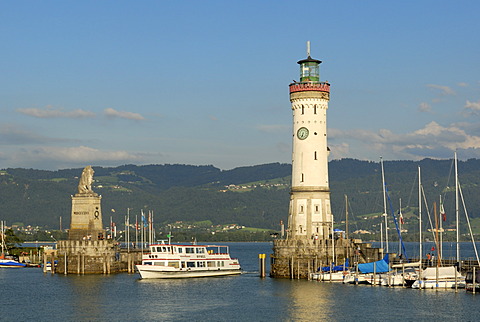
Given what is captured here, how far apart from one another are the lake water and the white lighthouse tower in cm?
798

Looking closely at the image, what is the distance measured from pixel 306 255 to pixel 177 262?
2196 cm

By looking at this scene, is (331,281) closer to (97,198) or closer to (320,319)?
(320,319)

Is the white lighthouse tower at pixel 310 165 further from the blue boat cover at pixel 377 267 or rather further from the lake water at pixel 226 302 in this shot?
the lake water at pixel 226 302

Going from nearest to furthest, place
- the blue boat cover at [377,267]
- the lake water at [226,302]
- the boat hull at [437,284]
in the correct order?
1. the lake water at [226,302]
2. the boat hull at [437,284]
3. the blue boat cover at [377,267]

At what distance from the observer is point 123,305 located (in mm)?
86375

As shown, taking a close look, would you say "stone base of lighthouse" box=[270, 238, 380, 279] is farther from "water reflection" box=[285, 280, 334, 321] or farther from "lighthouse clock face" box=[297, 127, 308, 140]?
"lighthouse clock face" box=[297, 127, 308, 140]

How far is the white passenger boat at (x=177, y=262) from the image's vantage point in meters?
114

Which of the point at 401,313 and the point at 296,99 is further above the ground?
the point at 296,99

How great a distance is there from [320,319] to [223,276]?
50.1 metres

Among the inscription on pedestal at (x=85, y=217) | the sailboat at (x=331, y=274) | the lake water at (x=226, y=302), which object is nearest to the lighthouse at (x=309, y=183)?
the sailboat at (x=331, y=274)

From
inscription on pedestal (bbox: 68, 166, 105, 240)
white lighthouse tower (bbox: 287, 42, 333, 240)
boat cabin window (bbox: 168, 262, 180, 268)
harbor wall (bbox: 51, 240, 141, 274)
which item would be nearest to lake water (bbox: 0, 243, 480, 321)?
boat cabin window (bbox: 168, 262, 180, 268)

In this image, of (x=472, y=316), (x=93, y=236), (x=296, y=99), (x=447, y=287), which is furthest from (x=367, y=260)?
(x=93, y=236)

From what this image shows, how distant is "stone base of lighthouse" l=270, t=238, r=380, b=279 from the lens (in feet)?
338

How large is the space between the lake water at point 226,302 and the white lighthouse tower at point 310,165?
798 cm
